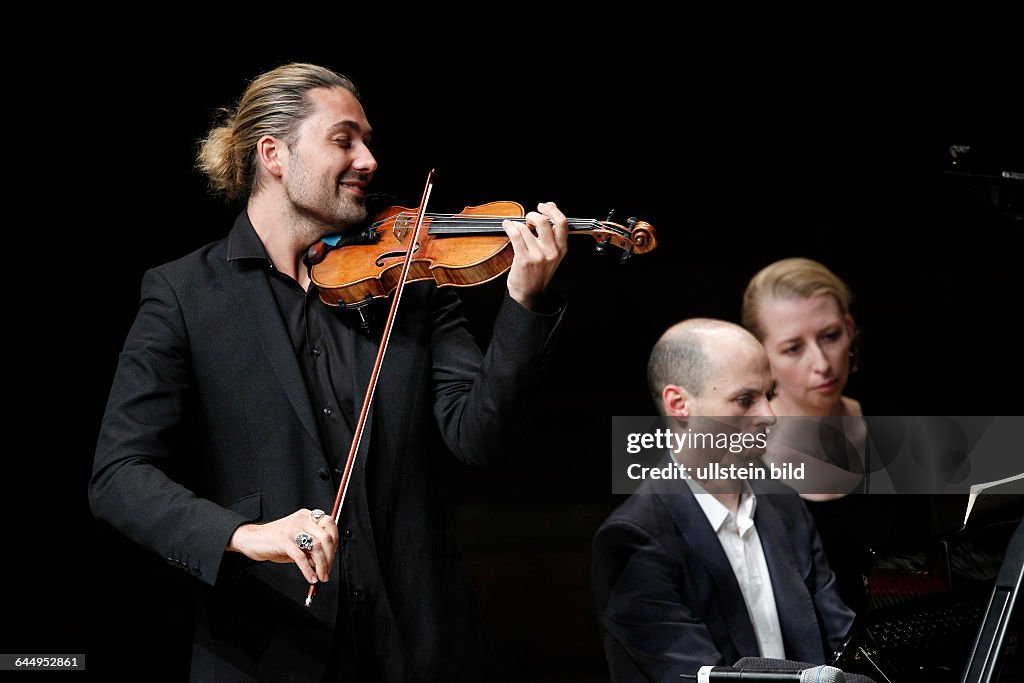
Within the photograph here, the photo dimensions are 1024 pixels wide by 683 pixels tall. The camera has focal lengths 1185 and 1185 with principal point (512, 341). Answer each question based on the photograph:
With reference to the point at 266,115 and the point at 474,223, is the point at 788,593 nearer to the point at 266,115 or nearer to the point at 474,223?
the point at 474,223

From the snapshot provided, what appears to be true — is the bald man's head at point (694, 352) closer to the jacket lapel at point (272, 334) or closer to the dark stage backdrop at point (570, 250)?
the dark stage backdrop at point (570, 250)

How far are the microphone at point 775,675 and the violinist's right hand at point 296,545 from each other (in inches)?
20.9

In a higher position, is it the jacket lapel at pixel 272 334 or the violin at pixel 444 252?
the violin at pixel 444 252

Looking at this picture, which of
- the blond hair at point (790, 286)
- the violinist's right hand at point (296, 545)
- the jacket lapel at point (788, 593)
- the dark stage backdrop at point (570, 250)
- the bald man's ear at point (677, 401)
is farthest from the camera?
the blond hair at point (790, 286)

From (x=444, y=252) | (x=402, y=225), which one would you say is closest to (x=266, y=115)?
(x=402, y=225)

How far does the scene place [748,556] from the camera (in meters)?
2.37

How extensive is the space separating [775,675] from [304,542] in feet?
2.11

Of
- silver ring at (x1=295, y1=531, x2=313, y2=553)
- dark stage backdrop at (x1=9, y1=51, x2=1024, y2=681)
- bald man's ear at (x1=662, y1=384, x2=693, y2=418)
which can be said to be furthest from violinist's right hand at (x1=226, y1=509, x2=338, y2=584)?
dark stage backdrop at (x1=9, y1=51, x2=1024, y2=681)

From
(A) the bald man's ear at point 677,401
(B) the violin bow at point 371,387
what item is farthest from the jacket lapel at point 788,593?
(B) the violin bow at point 371,387

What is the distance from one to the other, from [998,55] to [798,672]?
2507 millimetres

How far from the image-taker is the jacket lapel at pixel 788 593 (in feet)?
7.52

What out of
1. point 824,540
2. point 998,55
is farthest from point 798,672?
point 998,55

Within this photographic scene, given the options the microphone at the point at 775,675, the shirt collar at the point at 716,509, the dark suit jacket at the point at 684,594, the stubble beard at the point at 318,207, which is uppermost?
the stubble beard at the point at 318,207

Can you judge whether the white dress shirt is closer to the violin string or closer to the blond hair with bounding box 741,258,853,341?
the violin string
